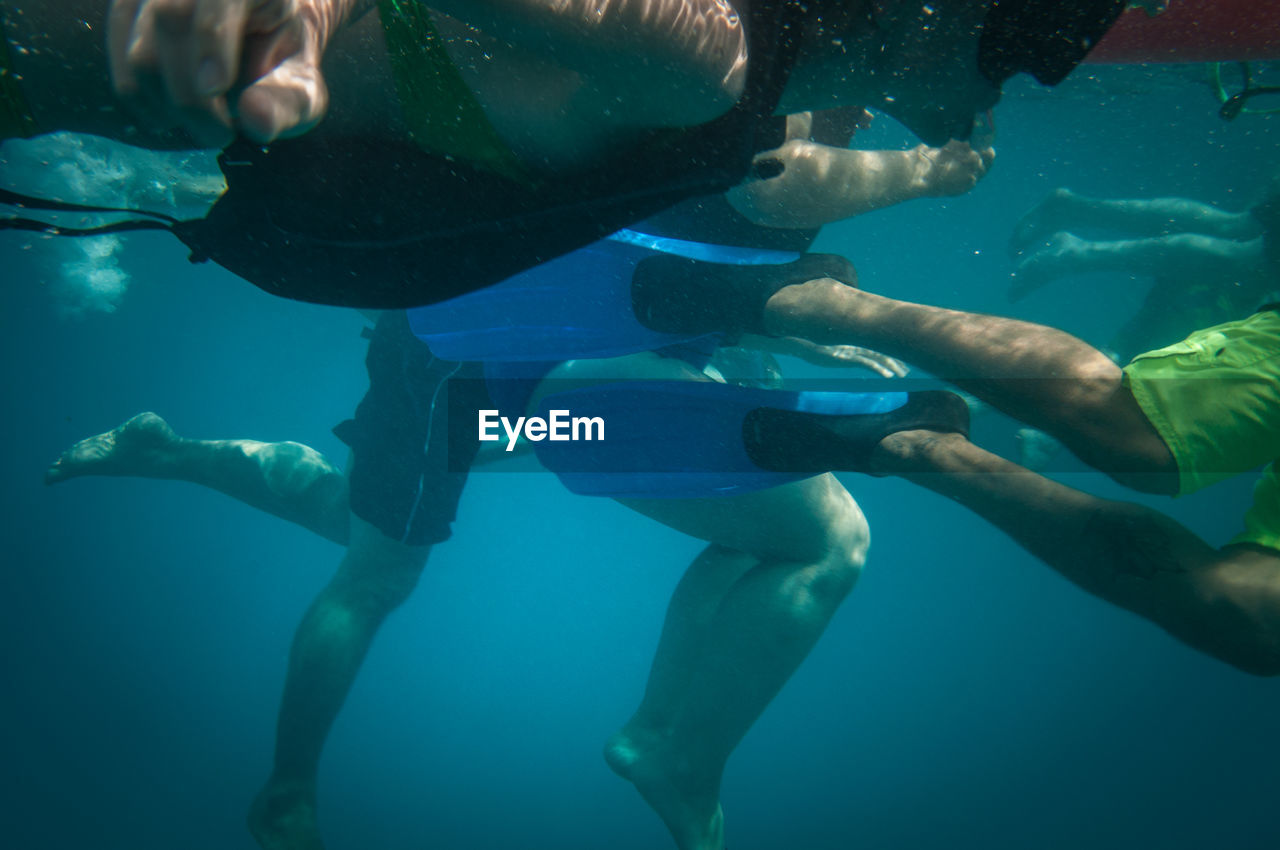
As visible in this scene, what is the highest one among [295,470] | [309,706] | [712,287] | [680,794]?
[712,287]

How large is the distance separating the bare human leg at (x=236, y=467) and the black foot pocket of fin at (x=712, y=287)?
378 centimetres

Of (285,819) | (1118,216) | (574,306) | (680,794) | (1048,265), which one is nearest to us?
(574,306)

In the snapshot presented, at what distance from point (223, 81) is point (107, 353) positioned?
3116cm

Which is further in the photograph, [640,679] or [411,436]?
[640,679]

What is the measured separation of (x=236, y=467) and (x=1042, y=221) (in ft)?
35.0

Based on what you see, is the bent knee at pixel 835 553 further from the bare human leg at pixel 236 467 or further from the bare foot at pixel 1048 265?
the bare foot at pixel 1048 265

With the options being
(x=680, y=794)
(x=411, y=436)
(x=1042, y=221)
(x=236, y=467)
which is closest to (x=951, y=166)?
(x=411, y=436)

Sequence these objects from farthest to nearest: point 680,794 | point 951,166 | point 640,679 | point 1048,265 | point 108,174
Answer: point 640,679
point 108,174
point 1048,265
point 680,794
point 951,166

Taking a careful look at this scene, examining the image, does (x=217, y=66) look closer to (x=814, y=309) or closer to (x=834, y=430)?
(x=814, y=309)

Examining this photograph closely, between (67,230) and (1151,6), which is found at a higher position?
(1151,6)

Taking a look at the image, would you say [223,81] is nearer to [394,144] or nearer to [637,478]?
[394,144]

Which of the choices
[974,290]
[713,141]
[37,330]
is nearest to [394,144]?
[713,141]

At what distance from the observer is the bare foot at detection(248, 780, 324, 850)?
10.4 ft

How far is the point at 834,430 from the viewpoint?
196 centimetres
